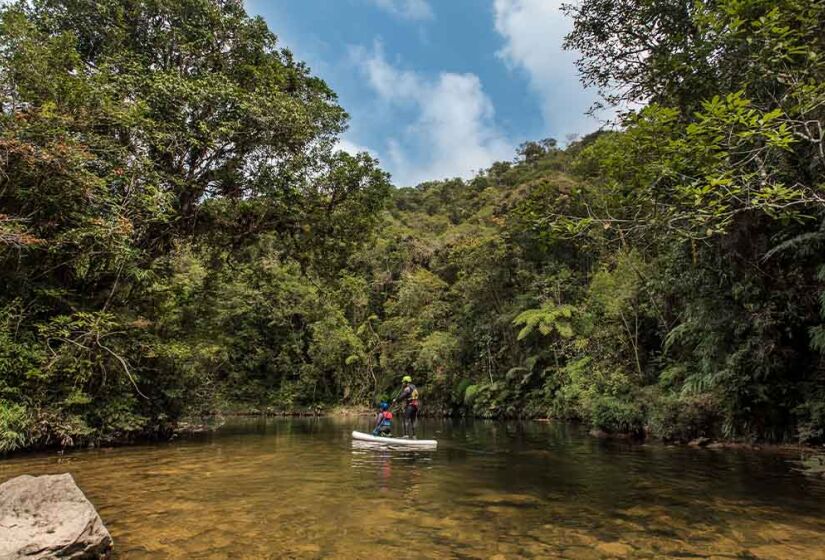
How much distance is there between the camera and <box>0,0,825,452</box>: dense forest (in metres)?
6.81

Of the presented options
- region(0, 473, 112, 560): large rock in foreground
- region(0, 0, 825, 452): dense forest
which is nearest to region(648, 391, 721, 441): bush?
region(0, 0, 825, 452): dense forest

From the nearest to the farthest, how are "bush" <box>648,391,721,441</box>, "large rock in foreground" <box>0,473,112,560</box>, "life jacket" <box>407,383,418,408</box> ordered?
"large rock in foreground" <box>0,473,112,560</box>, "bush" <box>648,391,721,441</box>, "life jacket" <box>407,383,418,408</box>

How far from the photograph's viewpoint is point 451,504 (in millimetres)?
6125

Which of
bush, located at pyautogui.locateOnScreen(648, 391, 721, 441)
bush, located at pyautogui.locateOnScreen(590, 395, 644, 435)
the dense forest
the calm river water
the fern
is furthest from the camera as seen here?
the fern

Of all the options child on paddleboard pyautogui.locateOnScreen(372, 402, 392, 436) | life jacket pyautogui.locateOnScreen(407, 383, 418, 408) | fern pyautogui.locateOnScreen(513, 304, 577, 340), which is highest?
fern pyautogui.locateOnScreen(513, 304, 577, 340)

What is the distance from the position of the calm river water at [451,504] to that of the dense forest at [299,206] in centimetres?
204

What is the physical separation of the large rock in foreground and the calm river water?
0.39 metres

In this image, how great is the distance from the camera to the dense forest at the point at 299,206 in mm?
6812

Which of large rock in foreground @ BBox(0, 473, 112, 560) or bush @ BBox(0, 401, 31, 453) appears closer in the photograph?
large rock in foreground @ BBox(0, 473, 112, 560)

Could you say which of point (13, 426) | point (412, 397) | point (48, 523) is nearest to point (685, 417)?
point (412, 397)

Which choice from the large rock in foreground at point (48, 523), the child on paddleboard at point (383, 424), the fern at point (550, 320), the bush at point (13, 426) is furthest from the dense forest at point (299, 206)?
the large rock in foreground at point (48, 523)

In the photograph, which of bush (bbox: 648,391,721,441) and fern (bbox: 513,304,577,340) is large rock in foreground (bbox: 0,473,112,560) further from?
fern (bbox: 513,304,577,340)

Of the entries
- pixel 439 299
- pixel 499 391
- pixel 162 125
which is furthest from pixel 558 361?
pixel 162 125

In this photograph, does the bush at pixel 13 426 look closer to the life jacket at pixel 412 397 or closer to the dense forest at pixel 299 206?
the dense forest at pixel 299 206
